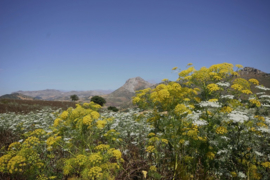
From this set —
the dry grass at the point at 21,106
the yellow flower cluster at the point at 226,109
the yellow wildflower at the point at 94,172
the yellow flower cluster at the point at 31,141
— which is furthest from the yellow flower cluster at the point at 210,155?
the dry grass at the point at 21,106

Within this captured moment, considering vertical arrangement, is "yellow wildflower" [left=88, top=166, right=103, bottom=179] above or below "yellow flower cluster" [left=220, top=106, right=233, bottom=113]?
below

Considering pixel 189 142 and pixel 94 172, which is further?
pixel 189 142

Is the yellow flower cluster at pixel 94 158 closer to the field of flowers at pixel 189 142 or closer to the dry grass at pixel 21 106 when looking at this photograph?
the field of flowers at pixel 189 142

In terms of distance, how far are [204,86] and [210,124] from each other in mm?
1093

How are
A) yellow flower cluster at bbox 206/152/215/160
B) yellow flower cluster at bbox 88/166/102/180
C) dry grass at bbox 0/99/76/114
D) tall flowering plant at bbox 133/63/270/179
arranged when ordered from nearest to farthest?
yellow flower cluster at bbox 88/166/102/180 < yellow flower cluster at bbox 206/152/215/160 < tall flowering plant at bbox 133/63/270/179 < dry grass at bbox 0/99/76/114

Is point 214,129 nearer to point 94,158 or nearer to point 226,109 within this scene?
point 226,109

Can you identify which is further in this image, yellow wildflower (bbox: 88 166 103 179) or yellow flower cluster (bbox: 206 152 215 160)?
yellow flower cluster (bbox: 206 152 215 160)

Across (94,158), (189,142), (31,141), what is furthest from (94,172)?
(189,142)

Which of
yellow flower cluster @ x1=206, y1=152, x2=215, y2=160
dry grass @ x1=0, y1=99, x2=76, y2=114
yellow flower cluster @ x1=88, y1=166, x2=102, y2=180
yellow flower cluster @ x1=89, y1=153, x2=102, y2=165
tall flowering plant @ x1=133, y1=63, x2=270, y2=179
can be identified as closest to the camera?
yellow flower cluster @ x1=88, y1=166, x2=102, y2=180

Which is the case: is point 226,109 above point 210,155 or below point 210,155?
above

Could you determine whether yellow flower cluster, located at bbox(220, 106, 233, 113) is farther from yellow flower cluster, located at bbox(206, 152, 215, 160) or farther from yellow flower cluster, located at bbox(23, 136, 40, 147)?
yellow flower cluster, located at bbox(23, 136, 40, 147)

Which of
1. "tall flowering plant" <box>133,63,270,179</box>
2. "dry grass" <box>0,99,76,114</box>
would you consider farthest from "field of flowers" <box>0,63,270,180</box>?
"dry grass" <box>0,99,76,114</box>

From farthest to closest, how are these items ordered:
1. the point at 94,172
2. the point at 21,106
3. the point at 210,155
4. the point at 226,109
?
the point at 21,106
the point at 226,109
the point at 210,155
the point at 94,172

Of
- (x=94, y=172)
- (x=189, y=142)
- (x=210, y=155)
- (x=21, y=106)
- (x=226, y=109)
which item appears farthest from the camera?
(x=21, y=106)
